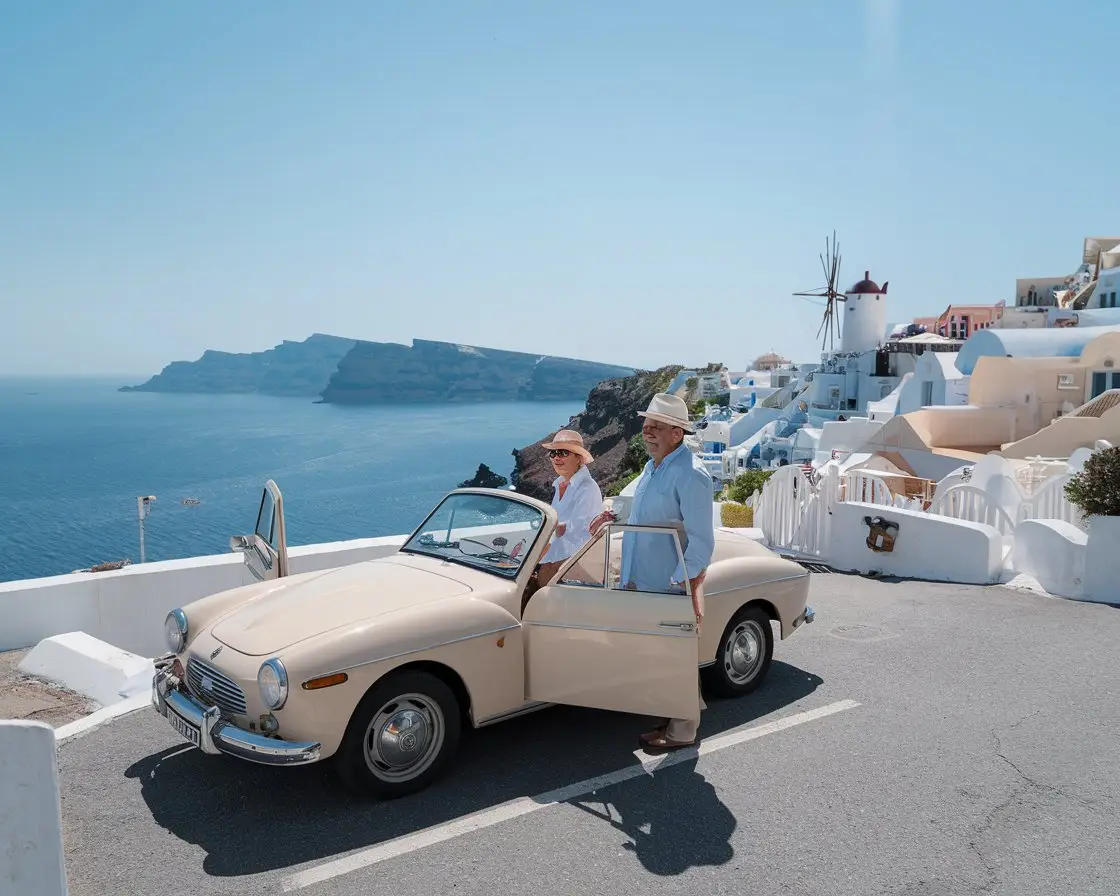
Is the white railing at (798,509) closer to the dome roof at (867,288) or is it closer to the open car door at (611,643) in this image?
the open car door at (611,643)

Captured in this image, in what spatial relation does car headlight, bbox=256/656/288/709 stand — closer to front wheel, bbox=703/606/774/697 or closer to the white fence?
front wheel, bbox=703/606/774/697

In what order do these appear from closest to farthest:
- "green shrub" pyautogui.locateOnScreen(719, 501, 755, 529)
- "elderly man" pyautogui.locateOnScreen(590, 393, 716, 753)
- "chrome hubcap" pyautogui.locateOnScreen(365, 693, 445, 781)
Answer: "chrome hubcap" pyautogui.locateOnScreen(365, 693, 445, 781), "elderly man" pyautogui.locateOnScreen(590, 393, 716, 753), "green shrub" pyautogui.locateOnScreen(719, 501, 755, 529)

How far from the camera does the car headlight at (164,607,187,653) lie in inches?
188

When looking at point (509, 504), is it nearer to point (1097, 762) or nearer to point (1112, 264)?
point (1097, 762)

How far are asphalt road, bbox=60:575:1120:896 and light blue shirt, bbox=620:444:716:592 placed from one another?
1006mm

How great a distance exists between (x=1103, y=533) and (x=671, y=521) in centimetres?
517

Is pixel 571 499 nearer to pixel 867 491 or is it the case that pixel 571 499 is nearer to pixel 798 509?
pixel 798 509

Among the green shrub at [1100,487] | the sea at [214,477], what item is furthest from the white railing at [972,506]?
the sea at [214,477]

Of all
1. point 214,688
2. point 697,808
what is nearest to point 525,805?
point 697,808

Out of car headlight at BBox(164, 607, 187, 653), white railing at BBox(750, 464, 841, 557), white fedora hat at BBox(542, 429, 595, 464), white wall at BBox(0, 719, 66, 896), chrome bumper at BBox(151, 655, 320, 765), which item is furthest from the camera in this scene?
white railing at BBox(750, 464, 841, 557)

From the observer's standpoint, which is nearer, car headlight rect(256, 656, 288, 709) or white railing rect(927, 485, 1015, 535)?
car headlight rect(256, 656, 288, 709)

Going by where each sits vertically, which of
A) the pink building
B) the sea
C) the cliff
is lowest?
the sea

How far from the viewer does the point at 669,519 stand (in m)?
4.89

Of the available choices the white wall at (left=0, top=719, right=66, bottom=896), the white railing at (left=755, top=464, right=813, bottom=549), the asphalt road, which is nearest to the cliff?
the white railing at (left=755, top=464, right=813, bottom=549)
